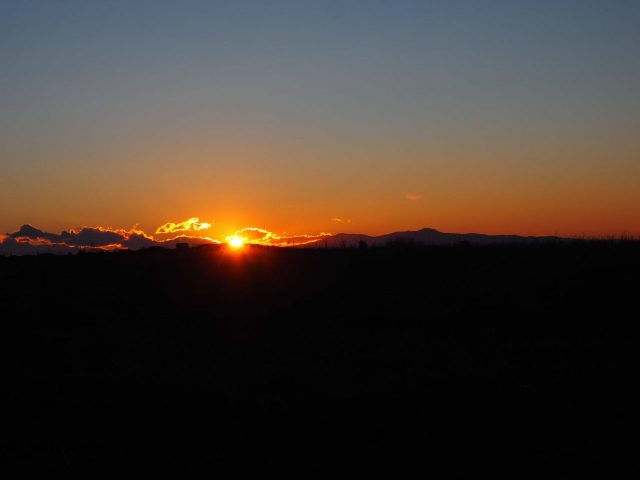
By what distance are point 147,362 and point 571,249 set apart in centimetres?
1657

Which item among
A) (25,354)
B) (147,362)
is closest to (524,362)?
(147,362)

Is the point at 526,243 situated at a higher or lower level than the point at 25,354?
higher

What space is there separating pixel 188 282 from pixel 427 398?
13459 millimetres

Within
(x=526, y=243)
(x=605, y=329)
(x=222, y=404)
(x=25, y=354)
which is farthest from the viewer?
(x=526, y=243)

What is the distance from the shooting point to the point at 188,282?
2475 cm

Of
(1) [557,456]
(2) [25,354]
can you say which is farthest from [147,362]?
(1) [557,456]

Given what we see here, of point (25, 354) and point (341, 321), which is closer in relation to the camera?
point (25, 354)

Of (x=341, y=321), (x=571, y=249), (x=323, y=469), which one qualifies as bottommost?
(x=323, y=469)

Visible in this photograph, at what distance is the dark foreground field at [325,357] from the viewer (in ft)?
36.1

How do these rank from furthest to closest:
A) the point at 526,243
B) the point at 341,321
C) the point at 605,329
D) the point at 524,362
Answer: the point at 526,243 → the point at 341,321 → the point at 605,329 → the point at 524,362

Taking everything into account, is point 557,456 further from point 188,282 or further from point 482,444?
point 188,282

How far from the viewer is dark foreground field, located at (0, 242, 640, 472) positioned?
11.0 meters

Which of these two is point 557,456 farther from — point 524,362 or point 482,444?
point 524,362

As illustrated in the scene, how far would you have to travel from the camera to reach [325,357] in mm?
16406
